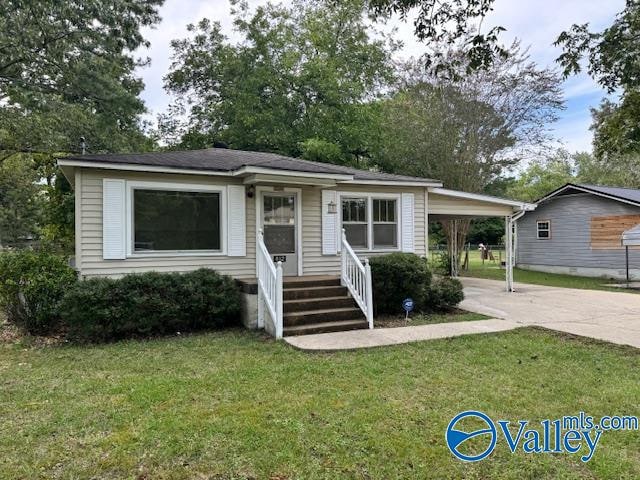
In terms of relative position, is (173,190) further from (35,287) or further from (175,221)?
(35,287)

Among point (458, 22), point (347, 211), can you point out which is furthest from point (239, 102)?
point (458, 22)

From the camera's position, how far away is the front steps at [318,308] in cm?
695

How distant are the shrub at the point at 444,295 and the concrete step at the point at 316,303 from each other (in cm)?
189

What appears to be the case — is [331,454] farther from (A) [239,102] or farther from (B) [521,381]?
(A) [239,102]

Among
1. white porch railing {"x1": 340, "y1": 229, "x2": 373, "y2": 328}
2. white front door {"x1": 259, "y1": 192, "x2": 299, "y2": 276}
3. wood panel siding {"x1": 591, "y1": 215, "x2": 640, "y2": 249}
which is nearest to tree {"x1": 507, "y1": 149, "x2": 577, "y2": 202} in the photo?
wood panel siding {"x1": 591, "y1": 215, "x2": 640, "y2": 249}

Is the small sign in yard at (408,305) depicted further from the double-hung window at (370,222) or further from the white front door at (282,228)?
the white front door at (282,228)

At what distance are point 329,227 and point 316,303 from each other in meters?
2.16

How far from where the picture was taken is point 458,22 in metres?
4.71

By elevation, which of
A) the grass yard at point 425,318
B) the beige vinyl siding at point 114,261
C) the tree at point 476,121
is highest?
the tree at point 476,121

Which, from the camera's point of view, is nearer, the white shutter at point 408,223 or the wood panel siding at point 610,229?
the white shutter at point 408,223

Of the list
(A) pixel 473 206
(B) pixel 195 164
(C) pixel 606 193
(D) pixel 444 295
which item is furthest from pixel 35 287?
(C) pixel 606 193

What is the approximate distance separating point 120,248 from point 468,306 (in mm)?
7018

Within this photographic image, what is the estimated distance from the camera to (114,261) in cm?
725

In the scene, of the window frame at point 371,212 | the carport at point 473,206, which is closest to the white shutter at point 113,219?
the window frame at point 371,212
